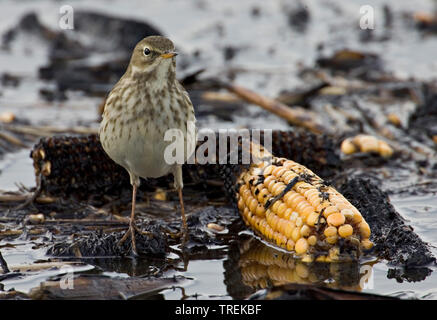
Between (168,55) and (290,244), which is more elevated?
(168,55)

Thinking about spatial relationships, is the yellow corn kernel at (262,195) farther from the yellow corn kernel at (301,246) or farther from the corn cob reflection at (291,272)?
the yellow corn kernel at (301,246)

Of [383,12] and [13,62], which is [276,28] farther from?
[13,62]

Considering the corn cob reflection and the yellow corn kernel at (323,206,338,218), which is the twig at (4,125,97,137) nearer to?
the corn cob reflection

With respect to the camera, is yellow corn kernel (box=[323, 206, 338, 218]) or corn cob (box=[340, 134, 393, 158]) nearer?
yellow corn kernel (box=[323, 206, 338, 218])

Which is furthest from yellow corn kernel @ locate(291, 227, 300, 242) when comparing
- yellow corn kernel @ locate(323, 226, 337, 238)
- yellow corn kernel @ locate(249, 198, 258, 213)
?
yellow corn kernel @ locate(249, 198, 258, 213)

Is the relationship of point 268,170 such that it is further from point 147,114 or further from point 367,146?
point 367,146

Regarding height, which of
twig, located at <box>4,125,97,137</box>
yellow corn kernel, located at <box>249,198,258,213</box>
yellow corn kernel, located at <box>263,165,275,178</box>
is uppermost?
twig, located at <box>4,125,97,137</box>

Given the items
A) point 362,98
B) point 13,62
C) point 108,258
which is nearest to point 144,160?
point 108,258

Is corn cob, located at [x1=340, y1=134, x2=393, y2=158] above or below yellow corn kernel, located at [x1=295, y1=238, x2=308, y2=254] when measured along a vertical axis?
above

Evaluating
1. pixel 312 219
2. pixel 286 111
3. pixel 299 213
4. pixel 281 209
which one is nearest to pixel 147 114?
pixel 281 209
